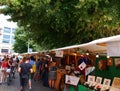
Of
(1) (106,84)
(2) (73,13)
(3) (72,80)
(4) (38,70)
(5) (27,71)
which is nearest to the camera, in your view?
(1) (106,84)

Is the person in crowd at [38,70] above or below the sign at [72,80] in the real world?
above

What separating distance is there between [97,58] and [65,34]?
7.42m

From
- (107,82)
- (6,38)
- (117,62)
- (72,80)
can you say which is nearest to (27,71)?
(72,80)

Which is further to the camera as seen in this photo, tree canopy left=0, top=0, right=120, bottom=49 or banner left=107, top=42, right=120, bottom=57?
tree canopy left=0, top=0, right=120, bottom=49

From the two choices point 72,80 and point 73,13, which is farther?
point 73,13

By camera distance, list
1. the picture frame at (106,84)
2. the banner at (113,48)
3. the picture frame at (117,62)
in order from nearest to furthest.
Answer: the banner at (113,48)
the picture frame at (106,84)
the picture frame at (117,62)

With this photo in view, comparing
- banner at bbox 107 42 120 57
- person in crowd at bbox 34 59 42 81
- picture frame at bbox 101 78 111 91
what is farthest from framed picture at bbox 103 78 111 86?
person in crowd at bbox 34 59 42 81

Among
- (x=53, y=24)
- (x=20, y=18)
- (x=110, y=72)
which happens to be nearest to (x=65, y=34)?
(x=53, y=24)

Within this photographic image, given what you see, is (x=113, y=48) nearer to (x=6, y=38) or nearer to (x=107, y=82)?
(x=107, y=82)

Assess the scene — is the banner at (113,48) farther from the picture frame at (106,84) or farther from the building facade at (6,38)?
the building facade at (6,38)

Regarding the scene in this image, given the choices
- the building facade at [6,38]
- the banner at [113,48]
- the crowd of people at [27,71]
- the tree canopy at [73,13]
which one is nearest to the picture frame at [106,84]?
the banner at [113,48]

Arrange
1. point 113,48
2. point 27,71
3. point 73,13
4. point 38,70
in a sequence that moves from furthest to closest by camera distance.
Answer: point 38,70
point 73,13
point 27,71
point 113,48

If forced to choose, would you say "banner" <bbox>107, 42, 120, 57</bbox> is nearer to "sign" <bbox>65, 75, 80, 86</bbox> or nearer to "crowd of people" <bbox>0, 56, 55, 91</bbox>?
"sign" <bbox>65, 75, 80, 86</bbox>

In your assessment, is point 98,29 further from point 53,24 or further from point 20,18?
point 20,18
